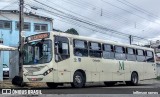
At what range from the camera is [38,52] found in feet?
70.9

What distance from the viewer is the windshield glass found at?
21.2 m

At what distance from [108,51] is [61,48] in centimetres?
529

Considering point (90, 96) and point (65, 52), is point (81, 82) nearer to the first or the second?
point (65, 52)

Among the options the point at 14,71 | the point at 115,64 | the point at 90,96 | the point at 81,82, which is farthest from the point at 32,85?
the point at 90,96

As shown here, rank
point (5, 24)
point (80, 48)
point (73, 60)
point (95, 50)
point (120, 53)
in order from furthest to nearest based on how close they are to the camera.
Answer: point (5, 24), point (120, 53), point (95, 50), point (80, 48), point (73, 60)

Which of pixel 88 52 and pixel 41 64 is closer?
pixel 41 64

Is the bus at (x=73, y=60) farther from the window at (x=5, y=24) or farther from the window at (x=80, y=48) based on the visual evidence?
the window at (x=5, y=24)

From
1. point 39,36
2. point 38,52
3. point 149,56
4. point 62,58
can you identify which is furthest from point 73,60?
point 149,56

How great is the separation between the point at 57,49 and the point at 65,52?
0.76 m

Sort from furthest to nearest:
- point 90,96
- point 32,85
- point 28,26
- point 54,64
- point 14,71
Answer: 1. point 28,26
2. point 14,71
3. point 32,85
4. point 54,64
5. point 90,96

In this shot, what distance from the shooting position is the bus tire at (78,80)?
893 inches

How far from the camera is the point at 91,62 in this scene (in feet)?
79.5

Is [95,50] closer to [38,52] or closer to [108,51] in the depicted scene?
Answer: [108,51]

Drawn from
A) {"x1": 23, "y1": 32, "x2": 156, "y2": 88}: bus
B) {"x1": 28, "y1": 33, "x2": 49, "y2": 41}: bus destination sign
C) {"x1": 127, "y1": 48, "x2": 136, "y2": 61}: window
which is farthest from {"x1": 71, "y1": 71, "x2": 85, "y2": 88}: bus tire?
{"x1": 127, "y1": 48, "x2": 136, "y2": 61}: window
